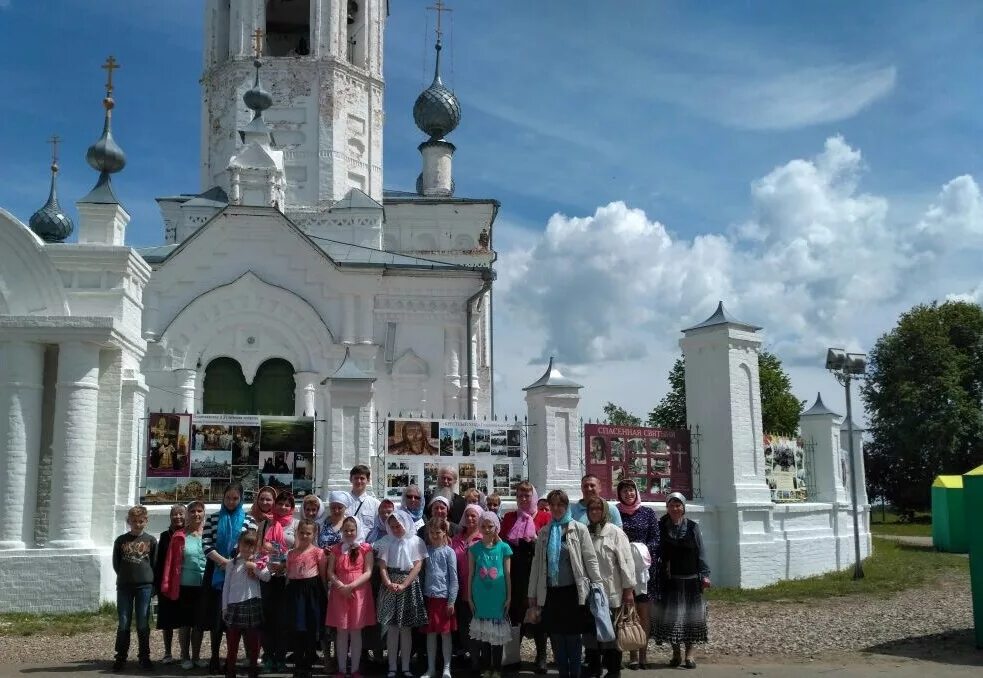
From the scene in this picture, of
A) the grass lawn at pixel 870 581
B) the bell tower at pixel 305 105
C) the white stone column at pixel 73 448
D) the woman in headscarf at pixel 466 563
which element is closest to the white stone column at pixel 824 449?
the grass lawn at pixel 870 581

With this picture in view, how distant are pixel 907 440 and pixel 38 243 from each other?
1115 inches

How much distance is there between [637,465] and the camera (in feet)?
36.7

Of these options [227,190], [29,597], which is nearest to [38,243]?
[29,597]

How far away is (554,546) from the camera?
6.21 meters

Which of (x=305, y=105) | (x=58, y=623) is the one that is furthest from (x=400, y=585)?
(x=305, y=105)

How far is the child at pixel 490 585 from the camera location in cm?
642

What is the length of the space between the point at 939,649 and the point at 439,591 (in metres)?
4.18

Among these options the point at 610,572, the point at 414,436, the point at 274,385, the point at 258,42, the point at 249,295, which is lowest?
the point at 610,572

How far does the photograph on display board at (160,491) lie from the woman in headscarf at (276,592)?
151 inches

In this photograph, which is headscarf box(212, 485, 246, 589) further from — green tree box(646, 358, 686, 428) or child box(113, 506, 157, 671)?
green tree box(646, 358, 686, 428)

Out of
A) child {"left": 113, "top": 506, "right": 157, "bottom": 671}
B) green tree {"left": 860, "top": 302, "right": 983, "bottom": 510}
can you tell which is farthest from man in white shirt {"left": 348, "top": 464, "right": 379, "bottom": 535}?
green tree {"left": 860, "top": 302, "right": 983, "bottom": 510}

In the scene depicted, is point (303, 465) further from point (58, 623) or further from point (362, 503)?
point (362, 503)

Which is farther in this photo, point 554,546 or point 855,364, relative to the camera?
point 855,364

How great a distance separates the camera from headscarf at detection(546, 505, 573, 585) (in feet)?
20.3
